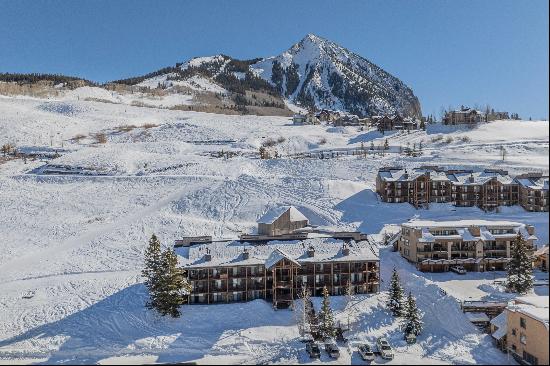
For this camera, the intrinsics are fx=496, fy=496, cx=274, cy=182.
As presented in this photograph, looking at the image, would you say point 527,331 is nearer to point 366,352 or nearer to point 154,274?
point 366,352

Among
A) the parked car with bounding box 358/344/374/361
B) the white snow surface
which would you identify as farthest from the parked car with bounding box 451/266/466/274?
the parked car with bounding box 358/344/374/361

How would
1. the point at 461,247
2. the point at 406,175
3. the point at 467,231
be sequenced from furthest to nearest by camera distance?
the point at 406,175 < the point at 467,231 < the point at 461,247

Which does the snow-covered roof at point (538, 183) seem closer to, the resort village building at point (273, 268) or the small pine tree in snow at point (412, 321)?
the small pine tree in snow at point (412, 321)

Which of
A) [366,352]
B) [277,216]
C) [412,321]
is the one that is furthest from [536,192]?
[277,216]

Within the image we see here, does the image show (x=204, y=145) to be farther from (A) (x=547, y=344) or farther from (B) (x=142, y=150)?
(A) (x=547, y=344)

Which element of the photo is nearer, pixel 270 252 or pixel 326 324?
pixel 326 324

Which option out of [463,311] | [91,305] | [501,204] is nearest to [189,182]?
[91,305]

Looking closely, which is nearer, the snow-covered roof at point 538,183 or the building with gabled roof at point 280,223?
the snow-covered roof at point 538,183

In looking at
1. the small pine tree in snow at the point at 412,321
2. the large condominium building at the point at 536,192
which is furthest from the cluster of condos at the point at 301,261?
the small pine tree in snow at the point at 412,321
